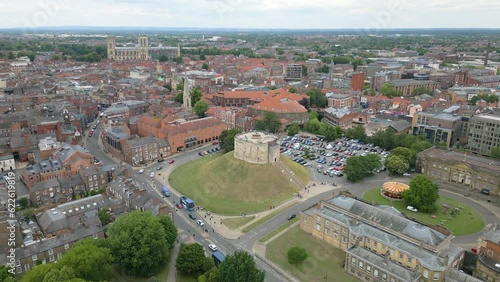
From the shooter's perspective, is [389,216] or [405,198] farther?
[405,198]

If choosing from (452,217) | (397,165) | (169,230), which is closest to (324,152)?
(397,165)

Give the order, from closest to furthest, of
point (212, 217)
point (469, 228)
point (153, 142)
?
point (469, 228) → point (212, 217) → point (153, 142)

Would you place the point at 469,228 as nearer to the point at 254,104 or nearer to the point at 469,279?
the point at 469,279

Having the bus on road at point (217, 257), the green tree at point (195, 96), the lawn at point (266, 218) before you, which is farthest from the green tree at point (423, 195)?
the green tree at point (195, 96)

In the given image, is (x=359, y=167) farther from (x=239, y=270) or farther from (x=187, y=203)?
(x=239, y=270)

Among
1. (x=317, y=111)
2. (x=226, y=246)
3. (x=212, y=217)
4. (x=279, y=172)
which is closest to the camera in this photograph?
(x=226, y=246)

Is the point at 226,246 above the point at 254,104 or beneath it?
beneath

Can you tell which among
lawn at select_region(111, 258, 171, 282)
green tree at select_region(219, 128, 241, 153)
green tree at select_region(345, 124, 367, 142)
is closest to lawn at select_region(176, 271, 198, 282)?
lawn at select_region(111, 258, 171, 282)

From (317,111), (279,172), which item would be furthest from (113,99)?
(279,172)

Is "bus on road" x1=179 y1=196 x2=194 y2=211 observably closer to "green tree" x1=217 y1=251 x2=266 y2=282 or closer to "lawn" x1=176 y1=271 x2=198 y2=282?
"lawn" x1=176 y1=271 x2=198 y2=282
